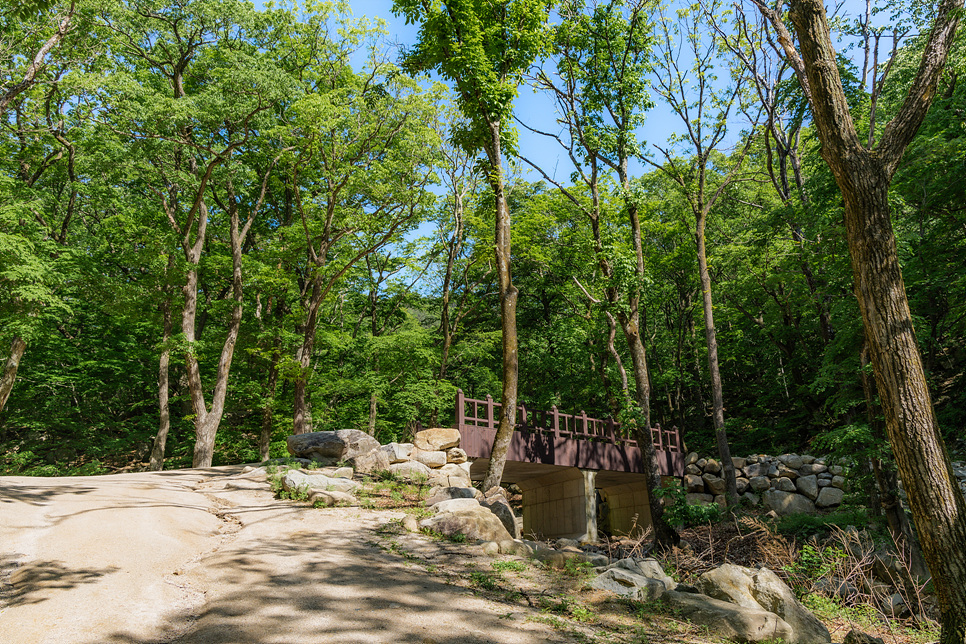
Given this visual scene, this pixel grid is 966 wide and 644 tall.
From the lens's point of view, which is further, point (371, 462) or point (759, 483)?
point (759, 483)

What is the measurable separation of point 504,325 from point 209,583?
7.10m

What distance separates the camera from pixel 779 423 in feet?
65.0

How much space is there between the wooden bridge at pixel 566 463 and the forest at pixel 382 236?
2.23m

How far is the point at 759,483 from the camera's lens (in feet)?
54.4

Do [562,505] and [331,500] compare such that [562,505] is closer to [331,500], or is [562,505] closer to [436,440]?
[436,440]

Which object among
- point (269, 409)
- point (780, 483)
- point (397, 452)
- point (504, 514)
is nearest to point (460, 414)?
point (397, 452)

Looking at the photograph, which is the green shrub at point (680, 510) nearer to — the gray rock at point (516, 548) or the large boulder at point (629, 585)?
the gray rock at point (516, 548)

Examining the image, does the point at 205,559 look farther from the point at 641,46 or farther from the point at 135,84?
the point at 641,46

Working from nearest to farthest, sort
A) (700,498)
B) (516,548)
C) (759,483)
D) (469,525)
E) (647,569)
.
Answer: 1. (647,569)
2. (516,548)
3. (469,525)
4. (759,483)
5. (700,498)

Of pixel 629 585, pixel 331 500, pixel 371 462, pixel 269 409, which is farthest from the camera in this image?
pixel 269 409

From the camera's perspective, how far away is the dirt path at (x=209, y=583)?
3.84 meters

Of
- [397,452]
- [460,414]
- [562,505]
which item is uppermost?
[460,414]

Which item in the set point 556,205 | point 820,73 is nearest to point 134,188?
point 556,205

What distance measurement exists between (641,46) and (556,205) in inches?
259
